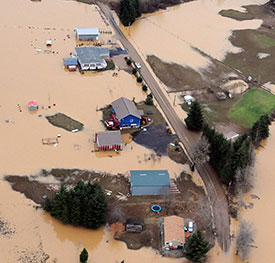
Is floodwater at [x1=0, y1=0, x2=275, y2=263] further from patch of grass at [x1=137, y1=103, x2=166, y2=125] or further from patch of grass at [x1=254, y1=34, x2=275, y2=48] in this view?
patch of grass at [x1=254, y1=34, x2=275, y2=48]

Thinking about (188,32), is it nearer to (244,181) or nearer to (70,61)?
(70,61)

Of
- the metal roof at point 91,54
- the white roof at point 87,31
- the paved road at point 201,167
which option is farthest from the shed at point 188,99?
the white roof at point 87,31

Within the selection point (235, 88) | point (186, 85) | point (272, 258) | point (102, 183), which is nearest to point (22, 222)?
point (102, 183)

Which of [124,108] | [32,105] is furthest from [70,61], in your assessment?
[124,108]

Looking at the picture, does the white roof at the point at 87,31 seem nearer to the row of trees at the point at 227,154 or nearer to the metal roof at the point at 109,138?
the metal roof at the point at 109,138

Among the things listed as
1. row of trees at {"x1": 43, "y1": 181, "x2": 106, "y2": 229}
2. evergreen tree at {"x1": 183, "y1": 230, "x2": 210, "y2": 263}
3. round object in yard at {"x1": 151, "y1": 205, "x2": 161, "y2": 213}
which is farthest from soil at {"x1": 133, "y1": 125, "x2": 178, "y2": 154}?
evergreen tree at {"x1": 183, "y1": 230, "x2": 210, "y2": 263}

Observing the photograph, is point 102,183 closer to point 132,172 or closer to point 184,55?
point 132,172
